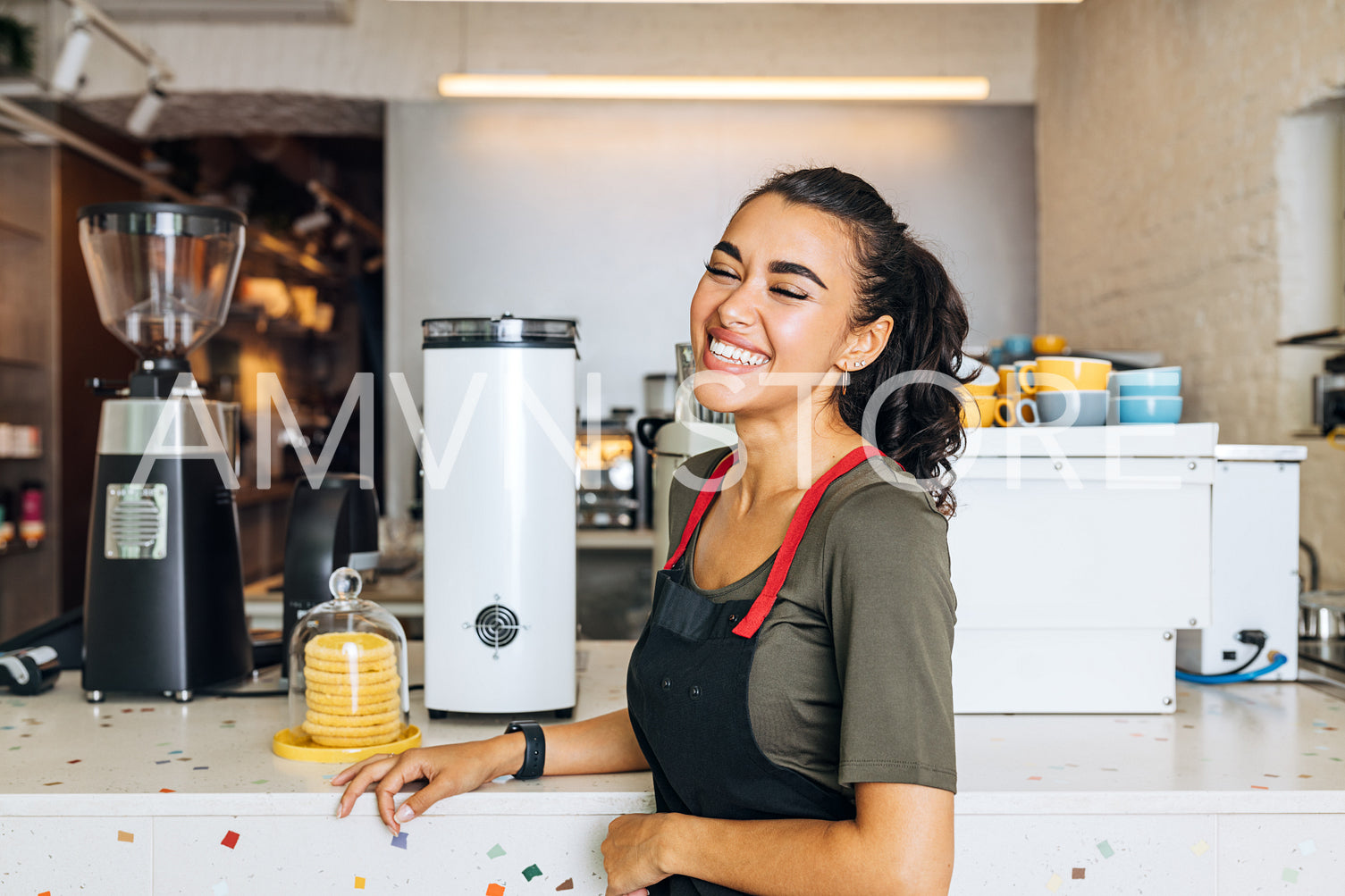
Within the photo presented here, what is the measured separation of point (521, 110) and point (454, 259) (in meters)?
0.68

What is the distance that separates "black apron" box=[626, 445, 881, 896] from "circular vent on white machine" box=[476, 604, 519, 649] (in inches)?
13.6

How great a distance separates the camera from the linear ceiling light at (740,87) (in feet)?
11.8

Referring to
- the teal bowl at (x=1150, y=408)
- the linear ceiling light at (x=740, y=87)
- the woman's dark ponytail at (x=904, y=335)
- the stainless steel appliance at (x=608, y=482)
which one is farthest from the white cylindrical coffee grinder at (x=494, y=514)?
the stainless steel appliance at (x=608, y=482)

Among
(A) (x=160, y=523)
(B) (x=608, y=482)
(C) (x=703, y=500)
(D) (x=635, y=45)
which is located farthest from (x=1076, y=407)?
(D) (x=635, y=45)

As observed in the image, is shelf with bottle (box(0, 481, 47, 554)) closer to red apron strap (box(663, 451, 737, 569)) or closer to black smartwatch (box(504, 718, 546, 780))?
black smartwatch (box(504, 718, 546, 780))

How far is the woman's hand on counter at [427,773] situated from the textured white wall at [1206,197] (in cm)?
202

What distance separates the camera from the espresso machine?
1.54 metres

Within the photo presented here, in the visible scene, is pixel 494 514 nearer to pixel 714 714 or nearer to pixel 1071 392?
pixel 714 714

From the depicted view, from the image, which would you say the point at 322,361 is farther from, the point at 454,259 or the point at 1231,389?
the point at 1231,389

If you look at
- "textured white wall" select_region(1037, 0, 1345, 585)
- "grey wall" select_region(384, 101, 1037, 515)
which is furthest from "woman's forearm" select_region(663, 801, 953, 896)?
"grey wall" select_region(384, 101, 1037, 515)

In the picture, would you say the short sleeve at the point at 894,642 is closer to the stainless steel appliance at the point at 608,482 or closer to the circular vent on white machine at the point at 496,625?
the circular vent on white machine at the point at 496,625

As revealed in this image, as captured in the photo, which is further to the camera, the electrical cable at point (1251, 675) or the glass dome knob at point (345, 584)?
the electrical cable at point (1251, 675)

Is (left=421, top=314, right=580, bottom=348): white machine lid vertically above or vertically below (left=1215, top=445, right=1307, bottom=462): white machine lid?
above

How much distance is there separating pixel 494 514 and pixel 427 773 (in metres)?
0.35
